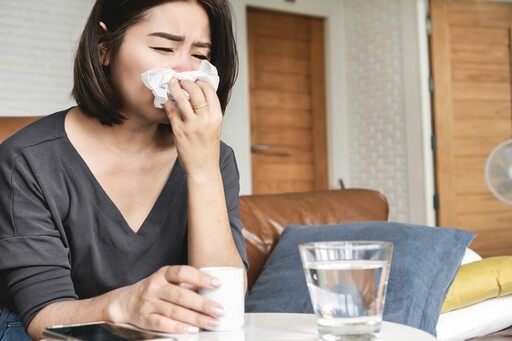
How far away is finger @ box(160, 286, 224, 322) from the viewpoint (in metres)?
1.01

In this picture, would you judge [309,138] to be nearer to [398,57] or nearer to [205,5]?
[398,57]

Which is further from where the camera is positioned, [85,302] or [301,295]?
[301,295]

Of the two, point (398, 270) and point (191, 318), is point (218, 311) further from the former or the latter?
point (398, 270)

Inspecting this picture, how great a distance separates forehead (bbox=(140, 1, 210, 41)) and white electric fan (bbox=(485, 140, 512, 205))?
3062mm

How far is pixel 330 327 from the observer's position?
2.97ft

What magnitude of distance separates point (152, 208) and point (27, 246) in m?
0.27

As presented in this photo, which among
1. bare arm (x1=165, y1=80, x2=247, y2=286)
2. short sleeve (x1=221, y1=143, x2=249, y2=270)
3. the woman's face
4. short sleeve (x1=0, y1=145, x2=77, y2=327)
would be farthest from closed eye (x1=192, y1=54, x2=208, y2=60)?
short sleeve (x1=0, y1=145, x2=77, y2=327)

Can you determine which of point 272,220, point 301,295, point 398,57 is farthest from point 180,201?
point 398,57

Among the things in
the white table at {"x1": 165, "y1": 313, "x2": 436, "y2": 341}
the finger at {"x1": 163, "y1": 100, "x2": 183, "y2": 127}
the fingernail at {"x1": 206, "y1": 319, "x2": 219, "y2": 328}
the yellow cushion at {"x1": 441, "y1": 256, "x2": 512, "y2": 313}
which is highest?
the finger at {"x1": 163, "y1": 100, "x2": 183, "y2": 127}

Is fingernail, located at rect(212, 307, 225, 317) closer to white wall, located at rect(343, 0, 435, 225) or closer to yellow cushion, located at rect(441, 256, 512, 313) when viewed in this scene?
yellow cushion, located at rect(441, 256, 512, 313)

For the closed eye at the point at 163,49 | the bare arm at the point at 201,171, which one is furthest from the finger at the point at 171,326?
the closed eye at the point at 163,49

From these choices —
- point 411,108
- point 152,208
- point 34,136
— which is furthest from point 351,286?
point 411,108

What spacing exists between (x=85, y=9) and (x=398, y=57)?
244cm

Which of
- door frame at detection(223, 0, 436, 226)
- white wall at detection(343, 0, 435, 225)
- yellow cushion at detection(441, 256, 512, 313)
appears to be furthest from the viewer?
white wall at detection(343, 0, 435, 225)
